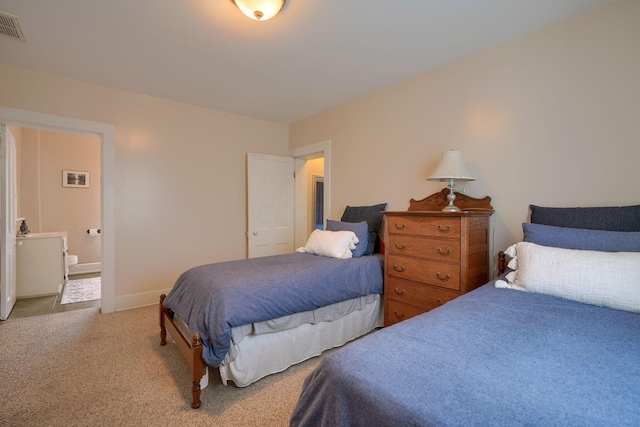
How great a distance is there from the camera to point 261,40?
89.1 inches

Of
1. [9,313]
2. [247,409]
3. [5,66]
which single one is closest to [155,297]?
[9,313]

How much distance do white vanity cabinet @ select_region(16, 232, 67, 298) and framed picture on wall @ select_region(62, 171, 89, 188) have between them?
67.4 inches

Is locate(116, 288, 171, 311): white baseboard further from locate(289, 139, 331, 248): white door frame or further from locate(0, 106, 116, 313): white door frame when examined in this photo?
locate(289, 139, 331, 248): white door frame

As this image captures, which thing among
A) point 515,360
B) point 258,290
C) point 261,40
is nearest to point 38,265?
point 258,290

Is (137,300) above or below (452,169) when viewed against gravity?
below

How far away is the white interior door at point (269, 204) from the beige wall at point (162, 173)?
0.76ft

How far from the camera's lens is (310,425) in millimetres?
917

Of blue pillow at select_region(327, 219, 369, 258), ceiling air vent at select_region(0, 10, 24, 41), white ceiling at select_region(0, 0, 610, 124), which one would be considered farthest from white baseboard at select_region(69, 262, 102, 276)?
blue pillow at select_region(327, 219, 369, 258)

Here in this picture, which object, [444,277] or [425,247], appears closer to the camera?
[444,277]

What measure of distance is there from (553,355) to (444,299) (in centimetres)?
123

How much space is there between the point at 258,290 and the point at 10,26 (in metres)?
2.65

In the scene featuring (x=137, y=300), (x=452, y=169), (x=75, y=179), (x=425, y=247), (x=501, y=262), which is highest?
(x=75, y=179)

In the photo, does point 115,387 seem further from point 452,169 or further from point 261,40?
point 452,169

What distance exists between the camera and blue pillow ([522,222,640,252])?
59.1 inches
